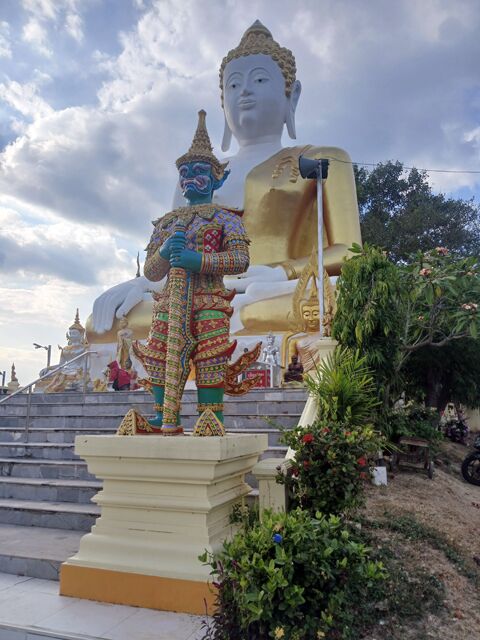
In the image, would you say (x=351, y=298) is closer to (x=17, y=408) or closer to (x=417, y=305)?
(x=417, y=305)

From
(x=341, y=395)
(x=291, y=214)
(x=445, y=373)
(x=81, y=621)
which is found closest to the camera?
(x=81, y=621)

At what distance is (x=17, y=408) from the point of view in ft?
26.2

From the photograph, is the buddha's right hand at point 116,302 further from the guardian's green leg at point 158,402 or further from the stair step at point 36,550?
the guardian's green leg at point 158,402

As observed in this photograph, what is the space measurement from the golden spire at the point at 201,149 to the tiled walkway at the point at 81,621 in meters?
2.87

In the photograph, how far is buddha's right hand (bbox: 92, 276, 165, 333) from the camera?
38.2ft

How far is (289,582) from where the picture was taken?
210 cm

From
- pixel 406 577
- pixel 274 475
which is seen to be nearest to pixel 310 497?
pixel 274 475

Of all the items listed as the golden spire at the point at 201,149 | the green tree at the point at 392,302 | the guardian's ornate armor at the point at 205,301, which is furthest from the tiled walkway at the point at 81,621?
the green tree at the point at 392,302

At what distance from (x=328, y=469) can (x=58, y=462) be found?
124 inches

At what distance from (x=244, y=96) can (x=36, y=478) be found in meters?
10.2

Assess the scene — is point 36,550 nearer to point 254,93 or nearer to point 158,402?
point 158,402

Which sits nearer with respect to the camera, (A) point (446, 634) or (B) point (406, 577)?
(A) point (446, 634)

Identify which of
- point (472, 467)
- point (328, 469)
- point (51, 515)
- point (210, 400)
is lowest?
point (472, 467)

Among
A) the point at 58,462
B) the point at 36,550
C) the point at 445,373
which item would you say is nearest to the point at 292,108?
the point at 445,373
